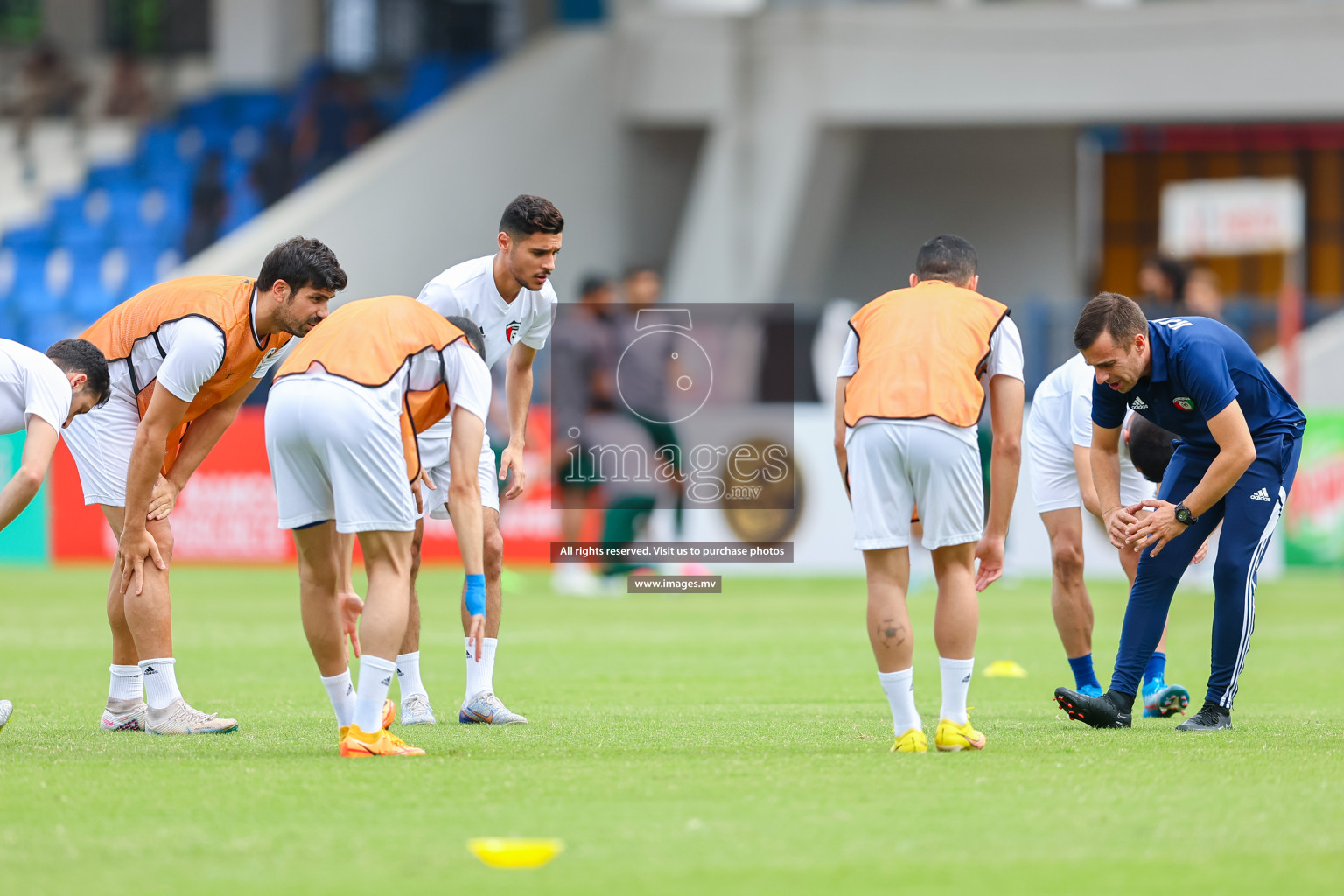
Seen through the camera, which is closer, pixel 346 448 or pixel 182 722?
pixel 346 448

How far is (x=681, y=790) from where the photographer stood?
5.50 meters

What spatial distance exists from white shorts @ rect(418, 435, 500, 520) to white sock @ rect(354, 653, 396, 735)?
150 cm

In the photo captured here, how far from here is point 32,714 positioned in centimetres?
771

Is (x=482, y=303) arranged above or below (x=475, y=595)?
above

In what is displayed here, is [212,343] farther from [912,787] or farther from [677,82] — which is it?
[677,82]

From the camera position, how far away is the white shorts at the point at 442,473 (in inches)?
299

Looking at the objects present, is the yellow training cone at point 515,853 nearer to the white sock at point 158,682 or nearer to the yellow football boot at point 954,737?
the yellow football boot at point 954,737

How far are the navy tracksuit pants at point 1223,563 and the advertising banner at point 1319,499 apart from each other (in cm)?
986

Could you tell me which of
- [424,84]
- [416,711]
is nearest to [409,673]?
[416,711]

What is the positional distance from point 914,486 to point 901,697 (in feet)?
2.66

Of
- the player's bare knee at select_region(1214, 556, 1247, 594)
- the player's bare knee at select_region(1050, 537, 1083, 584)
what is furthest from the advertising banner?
the player's bare knee at select_region(1214, 556, 1247, 594)

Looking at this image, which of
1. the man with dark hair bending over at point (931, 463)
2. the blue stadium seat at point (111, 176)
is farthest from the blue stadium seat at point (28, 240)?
the man with dark hair bending over at point (931, 463)

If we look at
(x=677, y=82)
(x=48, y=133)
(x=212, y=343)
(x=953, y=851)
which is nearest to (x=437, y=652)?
(x=212, y=343)

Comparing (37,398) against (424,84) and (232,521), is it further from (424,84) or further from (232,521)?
(424,84)
